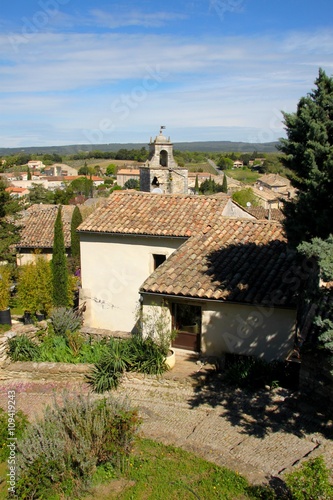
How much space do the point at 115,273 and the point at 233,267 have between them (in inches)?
216

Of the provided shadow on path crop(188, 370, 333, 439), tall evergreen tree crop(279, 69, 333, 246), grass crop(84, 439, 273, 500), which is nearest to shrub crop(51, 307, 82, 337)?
shadow on path crop(188, 370, 333, 439)

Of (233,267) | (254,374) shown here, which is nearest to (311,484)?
(254,374)

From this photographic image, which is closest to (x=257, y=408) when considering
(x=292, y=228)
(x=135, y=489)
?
(x=135, y=489)

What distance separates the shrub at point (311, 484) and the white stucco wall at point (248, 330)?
199 inches

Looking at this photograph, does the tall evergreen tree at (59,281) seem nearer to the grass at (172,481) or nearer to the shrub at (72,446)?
the shrub at (72,446)

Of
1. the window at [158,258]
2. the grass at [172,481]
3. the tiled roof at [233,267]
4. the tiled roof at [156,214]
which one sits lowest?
the grass at [172,481]

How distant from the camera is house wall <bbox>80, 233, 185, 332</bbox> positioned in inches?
646

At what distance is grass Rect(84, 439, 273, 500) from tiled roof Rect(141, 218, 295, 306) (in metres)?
4.60

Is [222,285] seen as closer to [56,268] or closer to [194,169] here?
[56,268]

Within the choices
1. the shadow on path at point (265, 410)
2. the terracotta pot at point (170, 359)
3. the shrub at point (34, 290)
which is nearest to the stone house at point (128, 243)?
the shrub at point (34, 290)

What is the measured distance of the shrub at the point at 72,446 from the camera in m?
7.68

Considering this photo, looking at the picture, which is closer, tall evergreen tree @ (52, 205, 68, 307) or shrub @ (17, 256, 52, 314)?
shrub @ (17, 256, 52, 314)

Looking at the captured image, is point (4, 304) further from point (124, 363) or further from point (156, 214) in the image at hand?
point (124, 363)

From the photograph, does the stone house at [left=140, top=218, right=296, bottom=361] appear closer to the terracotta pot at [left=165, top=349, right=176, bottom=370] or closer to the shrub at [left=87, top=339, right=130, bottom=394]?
the terracotta pot at [left=165, top=349, right=176, bottom=370]
